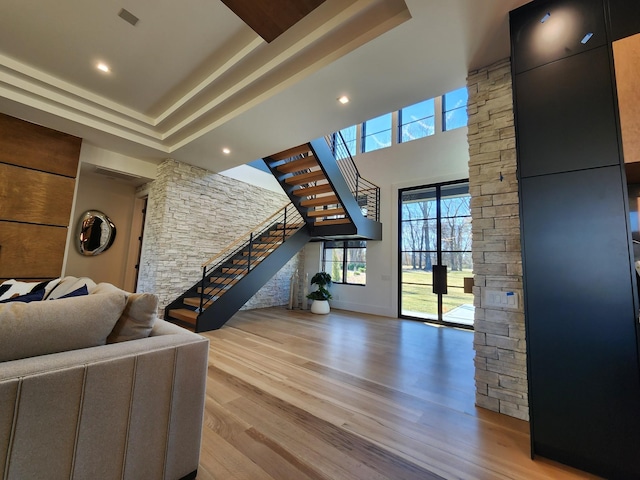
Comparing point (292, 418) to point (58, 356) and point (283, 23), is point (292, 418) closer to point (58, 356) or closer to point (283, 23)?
point (58, 356)

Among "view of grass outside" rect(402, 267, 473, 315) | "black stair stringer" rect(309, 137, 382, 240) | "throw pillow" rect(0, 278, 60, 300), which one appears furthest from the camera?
"view of grass outside" rect(402, 267, 473, 315)

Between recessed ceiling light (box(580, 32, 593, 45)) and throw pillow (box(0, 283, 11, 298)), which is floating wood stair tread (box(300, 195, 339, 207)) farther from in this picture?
throw pillow (box(0, 283, 11, 298))

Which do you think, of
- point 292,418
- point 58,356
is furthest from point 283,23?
point 292,418

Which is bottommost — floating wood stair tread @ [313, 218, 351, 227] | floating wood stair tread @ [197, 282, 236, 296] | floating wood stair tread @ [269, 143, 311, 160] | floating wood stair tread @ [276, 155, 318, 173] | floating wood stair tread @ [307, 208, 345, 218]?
floating wood stair tread @ [197, 282, 236, 296]

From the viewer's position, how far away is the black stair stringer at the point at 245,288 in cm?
442

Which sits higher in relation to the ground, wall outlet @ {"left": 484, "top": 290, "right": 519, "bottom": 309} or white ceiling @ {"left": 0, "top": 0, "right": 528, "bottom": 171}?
white ceiling @ {"left": 0, "top": 0, "right": 528, "bottom": 171}

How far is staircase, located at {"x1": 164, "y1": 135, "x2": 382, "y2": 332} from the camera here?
4.59 m

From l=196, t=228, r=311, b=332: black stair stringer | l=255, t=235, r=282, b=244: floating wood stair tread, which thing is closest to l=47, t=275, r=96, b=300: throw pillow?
l=196, t=228, r=311, b=332: black stair stringer

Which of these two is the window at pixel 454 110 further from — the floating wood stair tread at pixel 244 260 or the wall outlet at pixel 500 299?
the floating wood stair tread at pixel 244 260

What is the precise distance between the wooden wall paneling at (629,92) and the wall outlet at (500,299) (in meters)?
1.13

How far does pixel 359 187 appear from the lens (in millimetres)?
7141

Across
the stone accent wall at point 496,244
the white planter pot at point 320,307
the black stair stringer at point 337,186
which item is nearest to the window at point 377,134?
the black stair stringer at point 337,186

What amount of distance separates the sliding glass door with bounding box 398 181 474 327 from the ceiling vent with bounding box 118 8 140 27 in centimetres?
560

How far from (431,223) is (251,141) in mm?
4277
